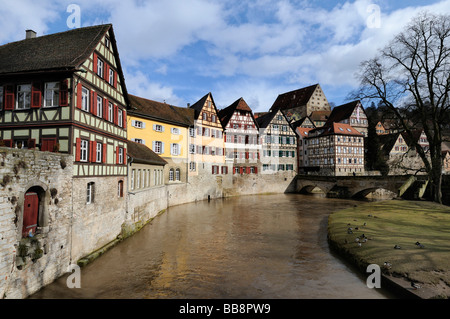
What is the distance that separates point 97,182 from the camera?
1176cm

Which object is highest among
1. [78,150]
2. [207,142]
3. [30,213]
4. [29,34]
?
[29,34]

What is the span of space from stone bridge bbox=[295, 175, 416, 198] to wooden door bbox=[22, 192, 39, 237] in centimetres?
2902

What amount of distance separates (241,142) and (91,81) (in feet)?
85.9

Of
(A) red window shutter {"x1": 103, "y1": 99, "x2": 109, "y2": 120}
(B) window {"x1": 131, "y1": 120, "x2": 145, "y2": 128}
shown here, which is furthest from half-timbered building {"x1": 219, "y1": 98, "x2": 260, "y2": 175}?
(A) red window shutter {"x1": 103, "y1": 99, "x2": 109, "y2": 120}

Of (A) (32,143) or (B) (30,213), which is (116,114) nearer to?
(A) (32,143)

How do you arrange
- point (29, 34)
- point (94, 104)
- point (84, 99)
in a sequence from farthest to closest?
point (29, 34) < point (94, 104) < point (84, 99)

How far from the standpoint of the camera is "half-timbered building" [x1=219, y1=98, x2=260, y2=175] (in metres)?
35.4

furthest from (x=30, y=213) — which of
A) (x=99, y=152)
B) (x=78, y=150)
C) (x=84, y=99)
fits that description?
(x=84, y=99)

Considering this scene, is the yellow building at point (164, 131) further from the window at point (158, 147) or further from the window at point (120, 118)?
the window at point (120, 118)

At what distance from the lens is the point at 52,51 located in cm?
1159

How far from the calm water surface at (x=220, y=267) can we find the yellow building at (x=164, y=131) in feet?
31.3

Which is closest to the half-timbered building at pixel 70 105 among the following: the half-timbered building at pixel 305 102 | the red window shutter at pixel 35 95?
the red window shutter at pixel 35 95

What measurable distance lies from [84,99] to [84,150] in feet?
7.25
